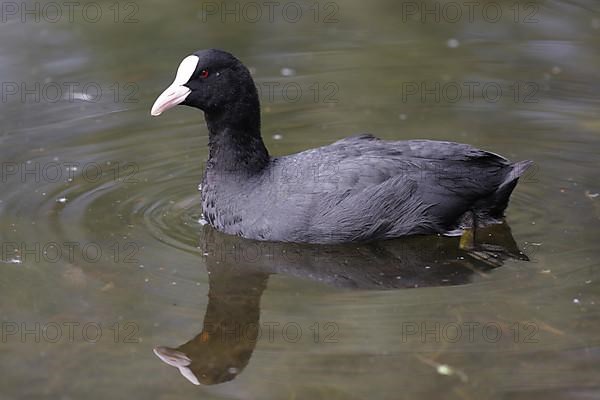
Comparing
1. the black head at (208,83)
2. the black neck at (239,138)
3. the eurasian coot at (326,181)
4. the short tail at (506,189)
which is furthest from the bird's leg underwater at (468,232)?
the black head at (208,83)

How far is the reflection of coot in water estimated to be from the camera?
5.37m

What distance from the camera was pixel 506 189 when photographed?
21.3ft

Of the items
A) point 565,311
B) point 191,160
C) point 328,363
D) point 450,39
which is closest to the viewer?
point 328,363

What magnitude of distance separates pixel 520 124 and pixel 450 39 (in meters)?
2.02

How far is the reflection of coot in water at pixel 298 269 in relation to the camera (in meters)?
5.37

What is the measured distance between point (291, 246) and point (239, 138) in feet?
2.64

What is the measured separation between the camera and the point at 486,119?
812 cm

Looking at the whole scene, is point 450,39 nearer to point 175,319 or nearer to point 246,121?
point 246,121

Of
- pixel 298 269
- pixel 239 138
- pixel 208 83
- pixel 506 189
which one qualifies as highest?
pixel 208 83

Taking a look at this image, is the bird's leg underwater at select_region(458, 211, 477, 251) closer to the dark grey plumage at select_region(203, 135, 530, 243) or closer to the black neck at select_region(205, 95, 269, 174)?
the dark grey plumage at select_region(203, 135, 530, 243)

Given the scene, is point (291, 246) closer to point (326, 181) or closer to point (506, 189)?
point (326, 181)

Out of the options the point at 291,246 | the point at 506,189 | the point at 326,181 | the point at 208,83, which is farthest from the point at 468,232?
the point at 208,83

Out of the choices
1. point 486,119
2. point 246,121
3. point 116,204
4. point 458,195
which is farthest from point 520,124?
point 116,204

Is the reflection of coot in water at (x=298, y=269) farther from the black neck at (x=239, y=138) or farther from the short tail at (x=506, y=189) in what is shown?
the black neck at (x=239, y=138)
